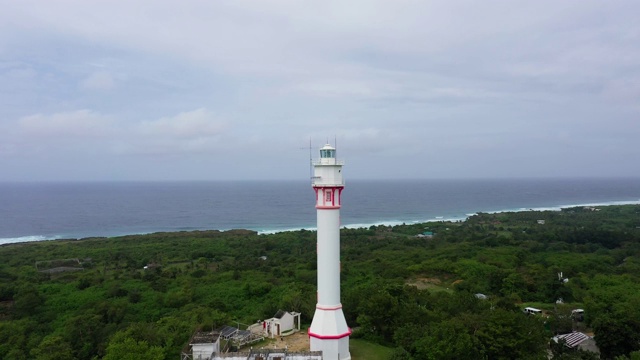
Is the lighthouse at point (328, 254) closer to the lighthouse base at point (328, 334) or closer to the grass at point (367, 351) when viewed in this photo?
the lighthouse base at point (328, 334)

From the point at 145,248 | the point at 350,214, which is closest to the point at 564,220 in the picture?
the point at 350,214

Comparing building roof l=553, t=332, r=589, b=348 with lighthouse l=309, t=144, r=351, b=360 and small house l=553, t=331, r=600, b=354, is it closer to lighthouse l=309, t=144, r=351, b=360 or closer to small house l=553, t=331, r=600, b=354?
small house l=553, t=331, r=600, b=354

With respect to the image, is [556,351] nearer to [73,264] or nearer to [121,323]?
[121,323]

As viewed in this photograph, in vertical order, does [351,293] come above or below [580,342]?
above

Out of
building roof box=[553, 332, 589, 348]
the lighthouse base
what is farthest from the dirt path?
building roof box=[553, 332, 589, 348]

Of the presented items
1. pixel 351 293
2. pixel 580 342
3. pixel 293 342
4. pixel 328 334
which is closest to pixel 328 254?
pixel 328 334

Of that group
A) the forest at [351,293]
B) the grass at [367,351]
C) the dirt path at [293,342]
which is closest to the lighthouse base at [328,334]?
the grass at [367,351]

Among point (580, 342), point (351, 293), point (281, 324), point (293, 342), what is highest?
point (351, 293)

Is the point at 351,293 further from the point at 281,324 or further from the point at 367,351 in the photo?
the point at 367,351
